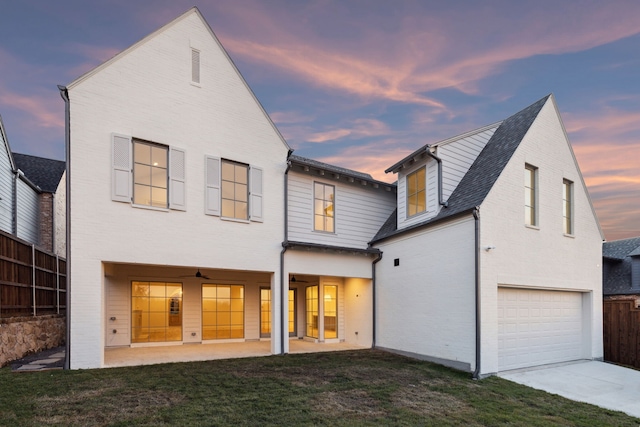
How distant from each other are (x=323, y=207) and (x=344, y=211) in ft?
2.65

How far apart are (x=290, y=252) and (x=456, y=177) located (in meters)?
5.20

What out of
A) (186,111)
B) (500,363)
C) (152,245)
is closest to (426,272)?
(500,363)

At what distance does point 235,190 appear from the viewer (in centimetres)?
989

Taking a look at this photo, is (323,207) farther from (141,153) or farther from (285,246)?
(141,153)

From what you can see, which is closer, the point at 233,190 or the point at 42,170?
the point at 233,190

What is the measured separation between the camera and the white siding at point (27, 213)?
13.1 metres

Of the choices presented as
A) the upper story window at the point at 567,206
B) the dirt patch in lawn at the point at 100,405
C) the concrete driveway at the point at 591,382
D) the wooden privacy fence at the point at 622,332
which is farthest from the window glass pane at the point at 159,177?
the wooden privacy fence at the point at 622,332

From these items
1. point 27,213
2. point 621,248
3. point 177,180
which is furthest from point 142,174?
point 621,248

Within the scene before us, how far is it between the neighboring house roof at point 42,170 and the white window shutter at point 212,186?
10082 millimetres

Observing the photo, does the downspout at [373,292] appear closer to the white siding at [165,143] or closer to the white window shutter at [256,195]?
the white siding at [165,143]

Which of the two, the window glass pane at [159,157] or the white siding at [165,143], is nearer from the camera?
the white siding at [165,143]

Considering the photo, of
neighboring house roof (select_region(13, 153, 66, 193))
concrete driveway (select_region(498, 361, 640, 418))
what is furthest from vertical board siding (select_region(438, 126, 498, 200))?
neighboring house roof (select_region(13, 153, 66, 193))

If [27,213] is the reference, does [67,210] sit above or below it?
below

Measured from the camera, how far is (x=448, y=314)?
348 inches
